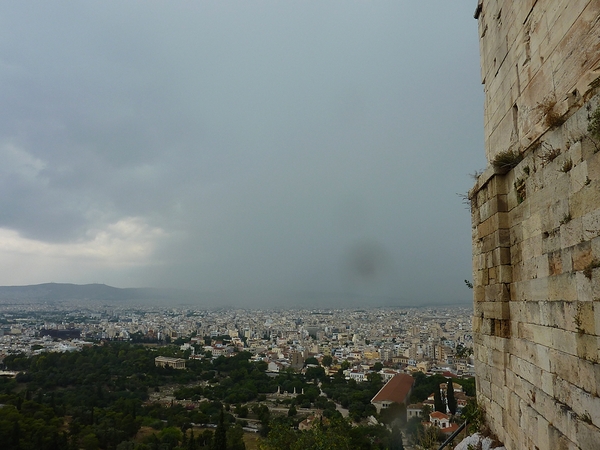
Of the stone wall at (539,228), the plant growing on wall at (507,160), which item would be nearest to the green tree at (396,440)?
the stone wall at (539,228)

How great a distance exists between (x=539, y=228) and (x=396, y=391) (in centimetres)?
3343

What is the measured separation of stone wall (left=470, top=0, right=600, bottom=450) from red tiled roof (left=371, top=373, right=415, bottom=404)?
97.5 ft

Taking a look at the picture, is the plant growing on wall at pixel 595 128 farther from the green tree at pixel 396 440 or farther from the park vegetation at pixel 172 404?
the green tree at pixel 396 440

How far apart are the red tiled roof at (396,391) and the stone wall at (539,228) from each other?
97.5 ft

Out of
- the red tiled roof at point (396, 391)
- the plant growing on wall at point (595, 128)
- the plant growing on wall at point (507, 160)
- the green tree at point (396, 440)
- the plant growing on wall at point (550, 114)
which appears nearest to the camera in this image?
the plant growing on wall at point (595, 128)

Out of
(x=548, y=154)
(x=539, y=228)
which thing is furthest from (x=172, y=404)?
(x=548, y=154)

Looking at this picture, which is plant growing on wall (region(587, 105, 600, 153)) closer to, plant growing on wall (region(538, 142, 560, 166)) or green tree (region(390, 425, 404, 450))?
plant growing on wall (region(538, 142, 560, 166))

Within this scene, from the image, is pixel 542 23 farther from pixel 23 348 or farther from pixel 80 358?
pixel 23 348

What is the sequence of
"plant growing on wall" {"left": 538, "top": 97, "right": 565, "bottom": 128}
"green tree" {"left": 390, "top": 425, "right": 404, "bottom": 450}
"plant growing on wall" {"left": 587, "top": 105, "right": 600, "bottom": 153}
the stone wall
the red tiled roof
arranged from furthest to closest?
the red tiled roof → "green tree" {"left": 390, "top": 425, "right": 404, "bottom": 450} → "plant growing on wall" {"left": 538, "top": 97, "right": 565, "bottom": 128} → the stone wall → "plant growing on wall" {"left": 587, "top": 105, "right": 600, "bottom": 153}

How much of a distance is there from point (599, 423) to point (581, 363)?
31 cm

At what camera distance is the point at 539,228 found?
296cm

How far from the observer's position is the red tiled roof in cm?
3141

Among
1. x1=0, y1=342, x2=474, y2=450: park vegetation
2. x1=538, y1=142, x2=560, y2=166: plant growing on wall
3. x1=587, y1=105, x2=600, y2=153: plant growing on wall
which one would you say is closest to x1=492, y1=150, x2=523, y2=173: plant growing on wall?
x1=538, y1=142, x2=560, y2=166: plant growing on wall

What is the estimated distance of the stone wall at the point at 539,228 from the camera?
2.31 metres
